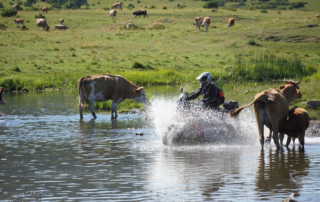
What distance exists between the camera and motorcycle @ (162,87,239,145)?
437 inches

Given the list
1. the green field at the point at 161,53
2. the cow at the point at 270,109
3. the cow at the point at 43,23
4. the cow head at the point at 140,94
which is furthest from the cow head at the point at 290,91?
the cow at the point at 43,23

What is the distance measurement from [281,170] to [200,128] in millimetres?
3119

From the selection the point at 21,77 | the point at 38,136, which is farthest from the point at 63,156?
the point at 21,77

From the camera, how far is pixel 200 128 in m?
11.3

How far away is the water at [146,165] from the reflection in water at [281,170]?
16 mm

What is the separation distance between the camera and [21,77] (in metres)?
28.5

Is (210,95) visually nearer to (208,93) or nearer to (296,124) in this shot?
(208,93)

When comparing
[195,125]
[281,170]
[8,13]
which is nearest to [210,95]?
[195,125]

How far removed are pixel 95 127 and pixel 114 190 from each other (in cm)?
763

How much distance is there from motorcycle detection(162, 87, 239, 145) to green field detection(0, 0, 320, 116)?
636cm

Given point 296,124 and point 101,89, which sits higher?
point 101,89

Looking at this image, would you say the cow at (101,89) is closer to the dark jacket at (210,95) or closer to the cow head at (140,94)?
the cow head at (140,94)

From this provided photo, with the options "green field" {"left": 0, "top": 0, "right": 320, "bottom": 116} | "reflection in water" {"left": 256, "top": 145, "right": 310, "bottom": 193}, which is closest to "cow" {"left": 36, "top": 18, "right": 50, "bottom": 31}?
"green field" {"left": 0, "top": 0, "right": 320, "bottom": 116}

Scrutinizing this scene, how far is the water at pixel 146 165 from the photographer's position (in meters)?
7.03
